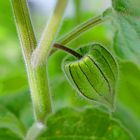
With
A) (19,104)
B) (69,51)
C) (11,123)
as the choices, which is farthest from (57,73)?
(69,51)

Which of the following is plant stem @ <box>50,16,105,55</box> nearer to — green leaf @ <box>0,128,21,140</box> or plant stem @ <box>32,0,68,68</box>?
plant stem @ <box>32,0,68,68</box>

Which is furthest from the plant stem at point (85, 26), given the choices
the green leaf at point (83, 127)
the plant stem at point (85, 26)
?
the green leaf at point (83, 127)

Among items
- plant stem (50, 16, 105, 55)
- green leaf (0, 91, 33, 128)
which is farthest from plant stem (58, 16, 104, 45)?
green leaf (0, 91, 33, 128)

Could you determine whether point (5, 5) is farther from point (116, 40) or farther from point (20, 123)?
point (116, 40)

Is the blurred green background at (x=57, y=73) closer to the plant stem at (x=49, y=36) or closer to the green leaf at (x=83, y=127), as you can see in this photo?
the green leaf at (x=83, y=127)

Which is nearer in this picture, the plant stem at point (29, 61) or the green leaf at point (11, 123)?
the plant stem at point (29, 61)

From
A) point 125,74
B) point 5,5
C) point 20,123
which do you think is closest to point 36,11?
point 5,5

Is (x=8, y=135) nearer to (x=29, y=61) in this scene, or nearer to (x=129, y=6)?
(x=29, y=61)
